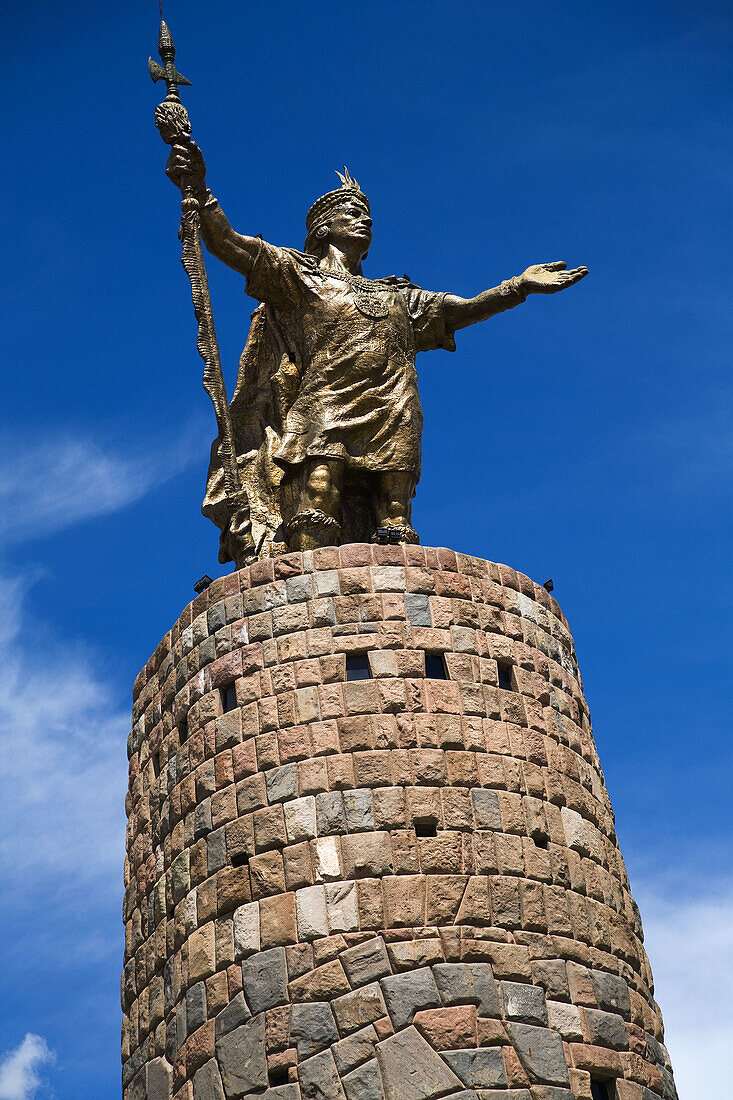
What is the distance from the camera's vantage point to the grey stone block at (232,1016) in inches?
475

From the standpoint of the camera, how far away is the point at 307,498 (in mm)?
15188

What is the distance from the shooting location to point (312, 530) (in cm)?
1490

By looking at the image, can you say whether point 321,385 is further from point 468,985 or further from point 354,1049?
point 354,1049

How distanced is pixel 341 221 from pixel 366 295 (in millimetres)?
1073

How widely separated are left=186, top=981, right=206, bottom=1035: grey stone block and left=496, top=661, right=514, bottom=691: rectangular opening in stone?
3.82 m

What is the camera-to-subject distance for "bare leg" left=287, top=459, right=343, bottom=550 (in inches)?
587

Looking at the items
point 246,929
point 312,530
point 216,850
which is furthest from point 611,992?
point 312,530

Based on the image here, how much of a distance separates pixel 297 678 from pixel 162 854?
2.20 meters

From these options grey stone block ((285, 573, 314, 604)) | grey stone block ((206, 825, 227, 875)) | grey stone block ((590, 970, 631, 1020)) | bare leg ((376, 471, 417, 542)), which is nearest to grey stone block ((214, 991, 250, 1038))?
grey stone block ((206, 825, 227, 875))

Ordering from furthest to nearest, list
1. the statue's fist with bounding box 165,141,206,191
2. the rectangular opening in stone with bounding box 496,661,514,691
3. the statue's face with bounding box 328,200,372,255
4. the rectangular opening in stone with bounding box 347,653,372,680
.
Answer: the statue's face with bounding box 328,200,372,255 < the statue's fist with bounding box 165,141,206,191 < the rectangular opening in stone with bounding box 496,661,514,691 < the rectangular opening in stone with bounding box 347,653,372,680

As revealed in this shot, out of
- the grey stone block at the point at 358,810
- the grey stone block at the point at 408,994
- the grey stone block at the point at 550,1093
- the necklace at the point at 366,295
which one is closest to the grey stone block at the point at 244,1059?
the grey stone block at the point at 408,994

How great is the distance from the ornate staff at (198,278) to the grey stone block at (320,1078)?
5585 mm

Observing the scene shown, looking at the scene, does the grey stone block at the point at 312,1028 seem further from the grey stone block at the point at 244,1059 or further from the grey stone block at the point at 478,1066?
the grey stone block at the point at 478,1066

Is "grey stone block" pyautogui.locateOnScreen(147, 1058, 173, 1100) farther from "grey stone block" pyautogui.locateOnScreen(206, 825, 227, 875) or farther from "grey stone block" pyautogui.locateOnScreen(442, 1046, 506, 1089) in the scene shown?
"grey stone block" pyautogui.locateOnScreen(442, 1046, 506, 1089)
